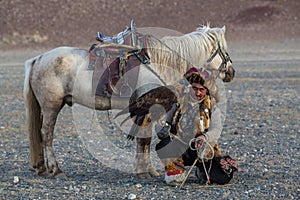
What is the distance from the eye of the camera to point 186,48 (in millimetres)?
6844

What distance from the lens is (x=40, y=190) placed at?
6.31 metres

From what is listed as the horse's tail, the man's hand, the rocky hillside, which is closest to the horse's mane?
the man's hand

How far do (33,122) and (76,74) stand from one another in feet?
2.59

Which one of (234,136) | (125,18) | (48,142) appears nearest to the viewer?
(48,142)

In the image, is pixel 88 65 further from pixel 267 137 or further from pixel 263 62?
pixel 263 62

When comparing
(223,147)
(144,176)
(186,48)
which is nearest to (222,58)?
(186,48)

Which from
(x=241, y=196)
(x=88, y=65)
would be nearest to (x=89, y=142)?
(x=88, y=65)

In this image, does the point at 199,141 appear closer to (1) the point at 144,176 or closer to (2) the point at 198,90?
(2) the point at 198,90

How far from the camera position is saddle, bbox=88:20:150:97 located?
22.1 feet

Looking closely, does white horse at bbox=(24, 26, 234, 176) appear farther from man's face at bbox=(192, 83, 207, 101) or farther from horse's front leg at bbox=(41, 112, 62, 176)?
man's face at bbox=(192, 83, 207, 101)

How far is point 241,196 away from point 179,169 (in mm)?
752

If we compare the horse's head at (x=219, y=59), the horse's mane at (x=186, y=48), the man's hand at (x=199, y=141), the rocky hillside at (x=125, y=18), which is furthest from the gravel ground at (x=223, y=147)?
the rocky hillside at (x=125, y=18)

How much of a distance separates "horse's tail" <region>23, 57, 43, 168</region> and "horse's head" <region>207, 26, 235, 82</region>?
6.58 ft

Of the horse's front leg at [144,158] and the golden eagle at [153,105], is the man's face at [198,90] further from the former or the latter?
the horse's front leg at [144,158]
